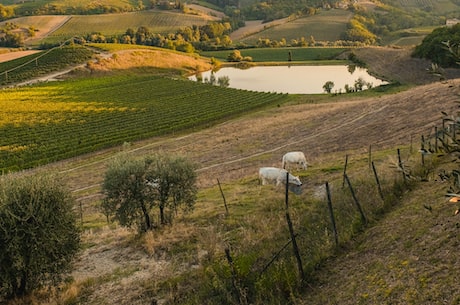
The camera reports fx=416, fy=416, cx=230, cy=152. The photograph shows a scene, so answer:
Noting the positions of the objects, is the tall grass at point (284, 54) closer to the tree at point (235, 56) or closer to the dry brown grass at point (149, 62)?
the tree at point (235, 56)

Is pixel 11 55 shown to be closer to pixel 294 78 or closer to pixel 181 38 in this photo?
pixel 181 38

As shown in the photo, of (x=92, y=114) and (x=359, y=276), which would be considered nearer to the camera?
(x=359, y=276)

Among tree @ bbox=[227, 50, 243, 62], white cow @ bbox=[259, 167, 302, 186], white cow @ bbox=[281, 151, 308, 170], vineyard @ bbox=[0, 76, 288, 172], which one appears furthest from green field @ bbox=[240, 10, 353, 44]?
white cow @ bbox=[259, 167, 302, 186]

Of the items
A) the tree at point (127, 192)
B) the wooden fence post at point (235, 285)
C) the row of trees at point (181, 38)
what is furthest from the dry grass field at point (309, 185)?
the row of trees at point (181, 38)

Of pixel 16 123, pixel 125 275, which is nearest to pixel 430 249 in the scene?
pixel 125 275

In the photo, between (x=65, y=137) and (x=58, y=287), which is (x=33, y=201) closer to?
(x=58, y=287)
